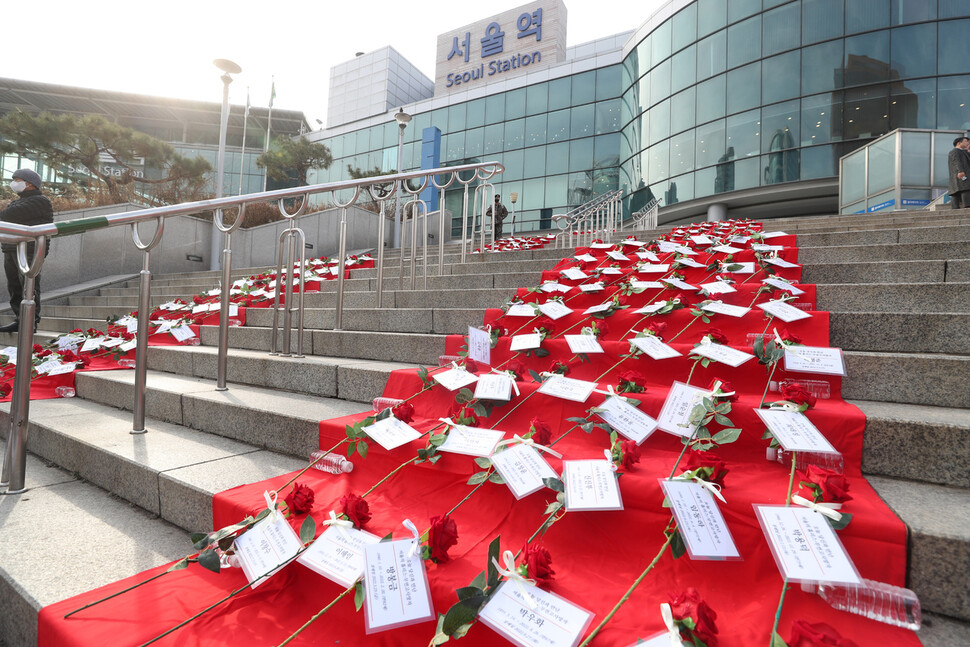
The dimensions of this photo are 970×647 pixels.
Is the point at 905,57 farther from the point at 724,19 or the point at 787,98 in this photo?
the point at 724,19

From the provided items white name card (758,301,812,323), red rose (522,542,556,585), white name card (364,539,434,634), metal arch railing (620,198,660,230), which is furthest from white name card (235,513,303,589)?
metal arch railing (620,198,660,230)

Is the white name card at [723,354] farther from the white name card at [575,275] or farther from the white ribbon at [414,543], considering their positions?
the white name card at [575,275]

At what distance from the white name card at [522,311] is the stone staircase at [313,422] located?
1.03ft

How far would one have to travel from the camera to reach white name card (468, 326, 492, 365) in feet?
7.73

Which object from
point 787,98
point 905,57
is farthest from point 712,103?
point 905,57

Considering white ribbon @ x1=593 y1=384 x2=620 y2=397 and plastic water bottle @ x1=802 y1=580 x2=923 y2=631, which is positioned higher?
white ribbon @ x1=593 y1=384 x2=620 y2=397

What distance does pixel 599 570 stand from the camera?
1237mm

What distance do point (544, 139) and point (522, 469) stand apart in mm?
19429

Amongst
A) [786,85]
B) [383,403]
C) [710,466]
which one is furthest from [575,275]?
[786,85]

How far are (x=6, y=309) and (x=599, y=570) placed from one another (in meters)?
7.97

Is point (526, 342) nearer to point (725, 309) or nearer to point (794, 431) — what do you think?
point (725, 309)

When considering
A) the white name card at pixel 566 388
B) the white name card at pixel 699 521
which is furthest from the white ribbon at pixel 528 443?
the white name card at pixel 699 521

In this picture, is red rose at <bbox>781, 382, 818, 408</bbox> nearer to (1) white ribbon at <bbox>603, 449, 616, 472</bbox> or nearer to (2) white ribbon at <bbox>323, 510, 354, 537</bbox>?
(1) white ribbon at <bbox>603, 449, 616, 472</bbox>

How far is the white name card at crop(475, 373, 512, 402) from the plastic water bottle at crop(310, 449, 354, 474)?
0.58 metres
